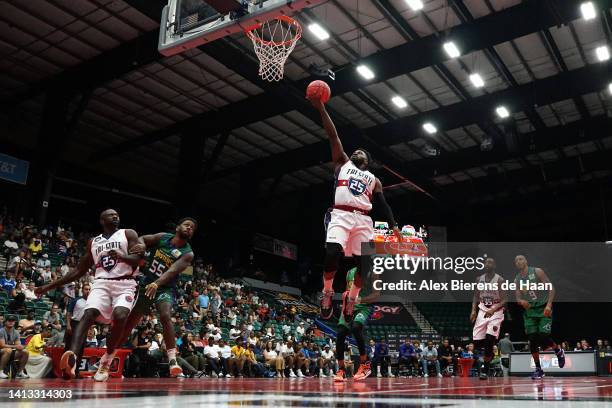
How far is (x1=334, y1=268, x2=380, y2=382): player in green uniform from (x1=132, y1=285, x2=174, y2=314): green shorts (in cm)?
179

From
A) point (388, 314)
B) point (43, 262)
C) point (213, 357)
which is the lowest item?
point (213, 357)

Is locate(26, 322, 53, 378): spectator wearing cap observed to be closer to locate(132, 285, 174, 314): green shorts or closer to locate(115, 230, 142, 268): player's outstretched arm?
locate(132, 285, 174, 314): green shorts

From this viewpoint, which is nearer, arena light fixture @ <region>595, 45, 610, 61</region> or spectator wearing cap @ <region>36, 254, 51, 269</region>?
spectator wearing cap @ <region>36, 254, 51, 269</region>

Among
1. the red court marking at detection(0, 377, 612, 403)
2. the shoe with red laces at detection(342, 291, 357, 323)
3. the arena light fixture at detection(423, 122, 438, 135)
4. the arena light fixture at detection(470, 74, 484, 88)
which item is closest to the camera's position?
the red court marking at detection(0, 377, 612, 403)

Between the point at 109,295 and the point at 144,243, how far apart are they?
599 mm

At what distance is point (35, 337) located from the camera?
35.0 feet

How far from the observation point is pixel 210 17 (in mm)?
9164

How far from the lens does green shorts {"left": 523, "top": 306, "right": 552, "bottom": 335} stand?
25.8ft

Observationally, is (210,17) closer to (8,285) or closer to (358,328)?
(358,328)

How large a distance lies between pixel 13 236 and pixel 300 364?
9063 mm

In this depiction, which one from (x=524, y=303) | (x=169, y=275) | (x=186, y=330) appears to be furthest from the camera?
(x=186, y=330)

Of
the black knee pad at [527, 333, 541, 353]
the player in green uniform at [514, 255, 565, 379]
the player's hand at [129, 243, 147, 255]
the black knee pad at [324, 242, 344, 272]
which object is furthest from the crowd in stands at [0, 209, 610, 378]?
the black knee pad at [527, 333, 541, 353]

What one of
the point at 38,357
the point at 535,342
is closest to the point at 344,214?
the point at 535,342

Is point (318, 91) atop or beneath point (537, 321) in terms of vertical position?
atop
